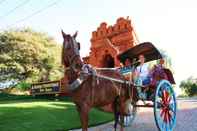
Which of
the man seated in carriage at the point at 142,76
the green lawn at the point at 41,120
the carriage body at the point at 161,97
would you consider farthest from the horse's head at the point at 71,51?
the green lawn at the point at 41,120

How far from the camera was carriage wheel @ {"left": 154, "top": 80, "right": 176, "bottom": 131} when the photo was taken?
9.54 metres

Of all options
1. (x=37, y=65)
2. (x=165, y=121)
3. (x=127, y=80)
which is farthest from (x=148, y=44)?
(x=37, y=65)

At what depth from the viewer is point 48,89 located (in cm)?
2552

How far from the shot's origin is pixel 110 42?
2322 centimetres

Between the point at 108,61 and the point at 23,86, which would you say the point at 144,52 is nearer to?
the point at 108,61

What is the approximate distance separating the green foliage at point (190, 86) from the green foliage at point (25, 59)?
1593 centimetres

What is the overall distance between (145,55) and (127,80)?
2120 millimetres

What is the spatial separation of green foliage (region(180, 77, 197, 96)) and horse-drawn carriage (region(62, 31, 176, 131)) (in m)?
29.4

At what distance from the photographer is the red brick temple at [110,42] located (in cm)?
2213

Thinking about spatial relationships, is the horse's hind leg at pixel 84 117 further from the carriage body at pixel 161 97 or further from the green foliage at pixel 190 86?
the green foliage at pixel 190 86

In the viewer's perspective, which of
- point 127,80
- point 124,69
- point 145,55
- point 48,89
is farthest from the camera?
point 48,89

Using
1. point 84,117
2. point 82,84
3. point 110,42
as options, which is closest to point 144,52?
point 82,84

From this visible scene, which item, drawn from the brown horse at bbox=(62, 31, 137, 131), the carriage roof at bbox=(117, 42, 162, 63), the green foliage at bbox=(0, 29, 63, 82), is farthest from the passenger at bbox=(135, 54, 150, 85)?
the green foliage at bbox=(0, 29, 63, 82)

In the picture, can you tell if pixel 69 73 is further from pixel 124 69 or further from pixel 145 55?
pixel 145 55
